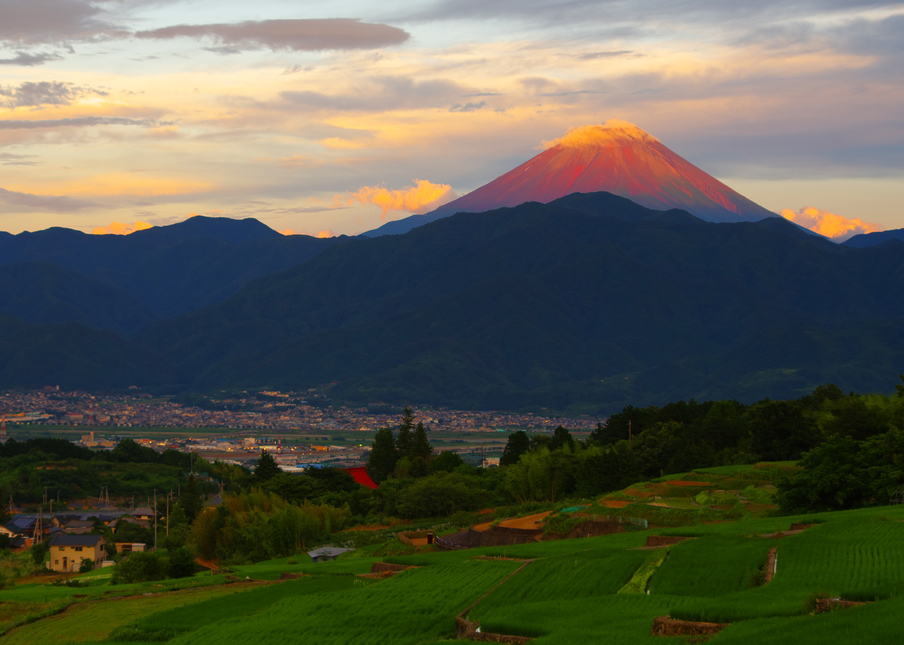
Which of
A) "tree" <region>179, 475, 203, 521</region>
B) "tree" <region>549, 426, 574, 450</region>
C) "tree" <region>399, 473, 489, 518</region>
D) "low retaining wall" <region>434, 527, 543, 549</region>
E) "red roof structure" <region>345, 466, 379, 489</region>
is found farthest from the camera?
"tree" <region>549, 426, 574, 450</region>

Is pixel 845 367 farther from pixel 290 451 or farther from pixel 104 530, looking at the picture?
pixel 104 530

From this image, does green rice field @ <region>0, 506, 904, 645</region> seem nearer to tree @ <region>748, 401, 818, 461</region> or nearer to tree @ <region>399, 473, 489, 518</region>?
tree @ <region>399, 473, 489, 518</region>

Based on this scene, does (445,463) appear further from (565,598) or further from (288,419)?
(288,419)

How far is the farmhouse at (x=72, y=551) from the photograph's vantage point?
164 ft

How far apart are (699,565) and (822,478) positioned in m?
14.7

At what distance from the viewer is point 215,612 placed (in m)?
22.0

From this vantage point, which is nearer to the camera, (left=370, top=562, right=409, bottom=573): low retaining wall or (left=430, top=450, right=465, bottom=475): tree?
(left=370, top=562, right=409, bottom=573): low retaining wall

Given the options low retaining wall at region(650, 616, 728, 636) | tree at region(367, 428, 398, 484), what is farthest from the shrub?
tree at region(367, 428, 398, 484)

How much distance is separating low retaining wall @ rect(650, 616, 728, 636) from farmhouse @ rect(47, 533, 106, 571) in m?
42.8

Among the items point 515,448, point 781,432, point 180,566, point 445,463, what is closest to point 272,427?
point 515,448

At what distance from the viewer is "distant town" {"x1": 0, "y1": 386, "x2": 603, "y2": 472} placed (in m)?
126

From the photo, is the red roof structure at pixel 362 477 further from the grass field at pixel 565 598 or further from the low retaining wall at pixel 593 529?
the grass field at pixel 565 598

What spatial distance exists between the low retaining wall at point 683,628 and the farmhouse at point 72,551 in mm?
42760

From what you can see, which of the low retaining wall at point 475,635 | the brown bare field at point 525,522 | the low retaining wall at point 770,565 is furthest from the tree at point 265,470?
the low retaining wall at point 475,635
